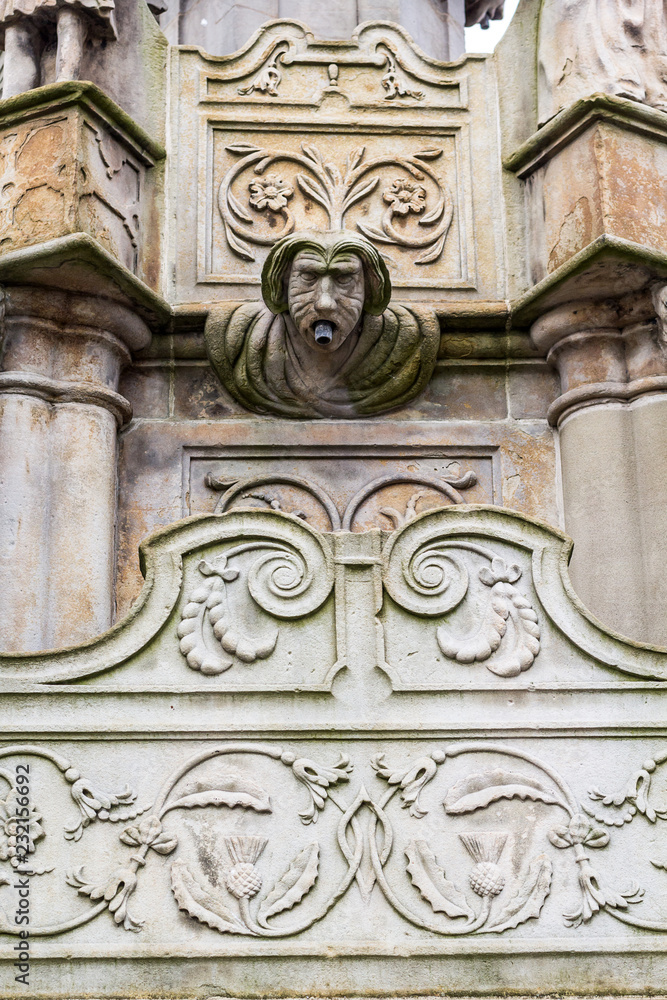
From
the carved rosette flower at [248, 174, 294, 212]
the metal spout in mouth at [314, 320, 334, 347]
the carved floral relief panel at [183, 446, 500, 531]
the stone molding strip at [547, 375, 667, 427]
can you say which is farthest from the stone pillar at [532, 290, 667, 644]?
the carved rosette flower at [248, 174, 294, 212]

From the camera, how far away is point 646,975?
11.8ft

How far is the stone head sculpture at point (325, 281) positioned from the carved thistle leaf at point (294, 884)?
2.02 meters

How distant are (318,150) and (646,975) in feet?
11.2

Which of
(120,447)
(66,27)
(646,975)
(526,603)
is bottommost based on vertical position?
(646,975)

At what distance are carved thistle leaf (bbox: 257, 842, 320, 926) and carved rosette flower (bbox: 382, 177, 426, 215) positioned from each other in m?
2.84

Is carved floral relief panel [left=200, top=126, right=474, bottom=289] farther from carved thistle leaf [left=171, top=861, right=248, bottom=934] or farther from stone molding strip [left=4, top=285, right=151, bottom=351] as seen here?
carved thistle leaf [left=171, top=861, right=248, bottom=934]

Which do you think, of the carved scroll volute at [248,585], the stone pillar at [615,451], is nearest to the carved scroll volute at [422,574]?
the carved scroll volute at [248,585]

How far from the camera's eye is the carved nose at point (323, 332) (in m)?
5.14

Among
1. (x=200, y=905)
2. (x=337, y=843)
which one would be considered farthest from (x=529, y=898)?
(x=200, y=905)

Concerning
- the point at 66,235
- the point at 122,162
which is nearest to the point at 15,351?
the point at 66,235

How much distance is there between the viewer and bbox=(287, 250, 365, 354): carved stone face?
5.10 metres

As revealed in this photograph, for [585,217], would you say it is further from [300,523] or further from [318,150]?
[300,523]

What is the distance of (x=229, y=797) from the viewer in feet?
12.2

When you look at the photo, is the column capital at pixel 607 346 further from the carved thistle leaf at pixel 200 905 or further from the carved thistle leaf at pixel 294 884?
the carved thistle leaf at pixel 200 905
